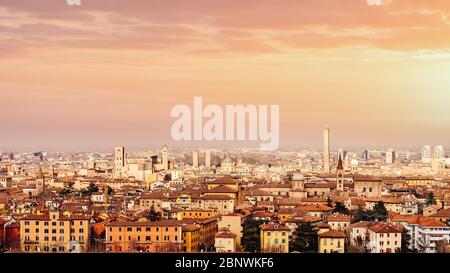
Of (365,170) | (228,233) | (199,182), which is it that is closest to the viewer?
(228,233)

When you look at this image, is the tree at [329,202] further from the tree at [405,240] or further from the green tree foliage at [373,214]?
the tree at [405,240]

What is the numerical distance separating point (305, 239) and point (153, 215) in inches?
70.7

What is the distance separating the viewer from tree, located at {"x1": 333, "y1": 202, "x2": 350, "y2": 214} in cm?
933

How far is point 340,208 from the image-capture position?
9703mm

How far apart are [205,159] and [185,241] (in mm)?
1333

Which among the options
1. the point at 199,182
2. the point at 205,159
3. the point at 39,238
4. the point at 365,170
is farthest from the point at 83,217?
the point at 365,170

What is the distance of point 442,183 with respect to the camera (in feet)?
34.6

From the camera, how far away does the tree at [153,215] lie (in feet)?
22.5

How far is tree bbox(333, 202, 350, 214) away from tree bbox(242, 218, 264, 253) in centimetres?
250

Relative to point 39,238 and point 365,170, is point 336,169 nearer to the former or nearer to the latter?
point 365,170

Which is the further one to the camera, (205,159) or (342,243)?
(205,159)

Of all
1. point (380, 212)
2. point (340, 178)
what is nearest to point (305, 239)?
point (380, 212)

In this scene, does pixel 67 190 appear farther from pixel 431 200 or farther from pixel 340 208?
pixel 431 200
